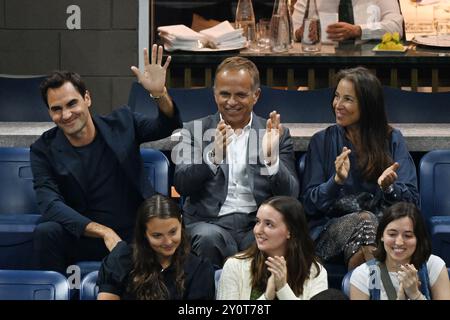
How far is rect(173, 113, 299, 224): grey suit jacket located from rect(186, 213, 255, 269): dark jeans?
0.25ft

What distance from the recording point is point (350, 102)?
5051 mm

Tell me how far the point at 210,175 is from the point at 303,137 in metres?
0.60

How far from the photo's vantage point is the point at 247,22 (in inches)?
276

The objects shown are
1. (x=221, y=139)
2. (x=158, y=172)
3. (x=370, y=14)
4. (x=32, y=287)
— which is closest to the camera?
(x=32, y=287)

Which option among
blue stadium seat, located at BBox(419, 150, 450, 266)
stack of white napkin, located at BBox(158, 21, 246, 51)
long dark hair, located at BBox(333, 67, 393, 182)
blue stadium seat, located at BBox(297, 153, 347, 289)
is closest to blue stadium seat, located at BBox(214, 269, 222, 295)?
blue stadium seat, located at BBox(297, 153, 347, 289)

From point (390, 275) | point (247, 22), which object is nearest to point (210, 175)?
point (390, 275)

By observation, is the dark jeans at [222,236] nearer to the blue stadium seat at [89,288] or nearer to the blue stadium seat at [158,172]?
the blue stadium seat at [158,172]

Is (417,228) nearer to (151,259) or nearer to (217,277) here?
(217,277)

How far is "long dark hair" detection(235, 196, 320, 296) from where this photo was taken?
4344 mm

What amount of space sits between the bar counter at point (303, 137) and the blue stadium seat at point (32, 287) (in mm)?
1431

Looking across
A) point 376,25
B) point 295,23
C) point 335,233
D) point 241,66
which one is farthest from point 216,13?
point 335,233

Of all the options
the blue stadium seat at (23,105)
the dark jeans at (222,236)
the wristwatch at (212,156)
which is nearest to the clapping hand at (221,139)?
the wristwatch at (212,156)

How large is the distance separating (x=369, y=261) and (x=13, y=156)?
63.9 inches

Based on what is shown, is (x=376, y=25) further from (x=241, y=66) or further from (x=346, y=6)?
(x=241, y=66)
